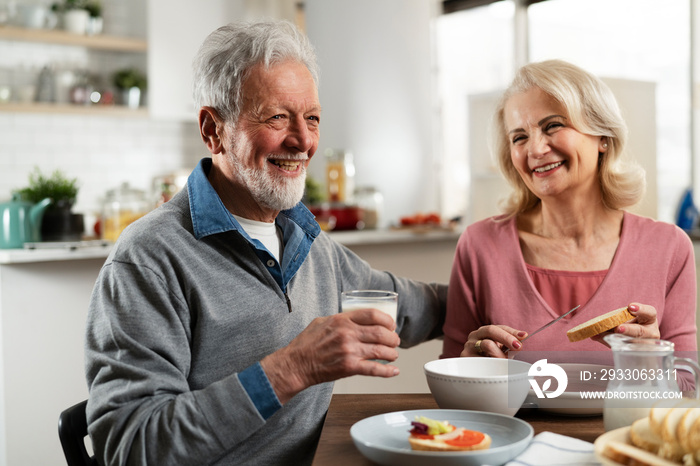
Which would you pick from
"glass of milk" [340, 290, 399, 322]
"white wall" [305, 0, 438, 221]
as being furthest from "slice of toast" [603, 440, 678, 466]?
"white wall" [305, 0, 438, 221]

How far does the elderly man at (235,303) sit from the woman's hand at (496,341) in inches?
12.6

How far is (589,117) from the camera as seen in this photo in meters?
1.91

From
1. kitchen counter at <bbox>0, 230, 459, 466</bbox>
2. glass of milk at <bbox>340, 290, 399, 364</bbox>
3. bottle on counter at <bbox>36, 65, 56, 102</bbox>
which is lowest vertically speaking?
kitchen counter at <bbox>0, 230, 459, 466</bbox>

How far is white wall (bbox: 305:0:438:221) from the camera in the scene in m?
5.33

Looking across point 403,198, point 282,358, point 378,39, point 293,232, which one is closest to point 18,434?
point 293,232

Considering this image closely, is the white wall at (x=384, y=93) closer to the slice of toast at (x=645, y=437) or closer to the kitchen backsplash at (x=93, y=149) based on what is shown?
the kitchen backsplash at (x=93, y=149)

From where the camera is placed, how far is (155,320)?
4.37 feet

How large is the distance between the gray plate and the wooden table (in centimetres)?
4

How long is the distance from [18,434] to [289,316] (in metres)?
1.64

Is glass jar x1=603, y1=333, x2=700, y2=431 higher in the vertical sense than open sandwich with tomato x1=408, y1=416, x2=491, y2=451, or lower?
higher

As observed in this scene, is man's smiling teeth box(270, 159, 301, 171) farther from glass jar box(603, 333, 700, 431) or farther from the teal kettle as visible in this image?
the teal kettle

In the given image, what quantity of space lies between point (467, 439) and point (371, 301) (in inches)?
13.5

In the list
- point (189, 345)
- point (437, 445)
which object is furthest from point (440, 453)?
point (189, 345)

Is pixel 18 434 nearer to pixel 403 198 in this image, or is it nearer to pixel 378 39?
pixel 403 198
